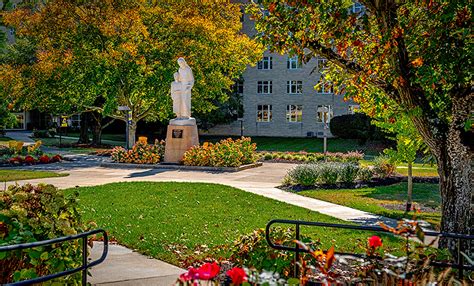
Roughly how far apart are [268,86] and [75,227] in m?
47.9

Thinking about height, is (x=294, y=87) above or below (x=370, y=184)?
above

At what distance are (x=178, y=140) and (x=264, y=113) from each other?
28940 millimetres

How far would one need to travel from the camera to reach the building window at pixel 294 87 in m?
52.3

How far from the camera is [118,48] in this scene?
2994 centimetres

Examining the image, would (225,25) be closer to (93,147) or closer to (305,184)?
(93,147)

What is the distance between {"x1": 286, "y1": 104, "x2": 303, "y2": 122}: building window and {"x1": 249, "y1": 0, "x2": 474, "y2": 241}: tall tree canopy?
4370cm

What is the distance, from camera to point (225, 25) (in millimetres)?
32469

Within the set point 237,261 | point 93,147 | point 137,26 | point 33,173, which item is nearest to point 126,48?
point 137,26

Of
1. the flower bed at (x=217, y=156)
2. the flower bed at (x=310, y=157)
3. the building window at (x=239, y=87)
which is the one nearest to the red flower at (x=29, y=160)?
the flower bed at (x=217, y=156)

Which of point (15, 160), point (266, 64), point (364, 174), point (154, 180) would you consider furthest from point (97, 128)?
point (364, 174)

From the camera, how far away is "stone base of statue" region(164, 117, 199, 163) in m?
25.5

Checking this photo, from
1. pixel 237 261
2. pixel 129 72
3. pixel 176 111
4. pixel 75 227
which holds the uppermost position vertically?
pixel 129 72

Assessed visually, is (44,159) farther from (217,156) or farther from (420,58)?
(420,58)

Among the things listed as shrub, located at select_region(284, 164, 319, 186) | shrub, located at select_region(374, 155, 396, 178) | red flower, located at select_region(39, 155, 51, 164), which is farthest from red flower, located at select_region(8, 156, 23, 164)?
shrub, located at select_region(374, 155, 396, 178)
